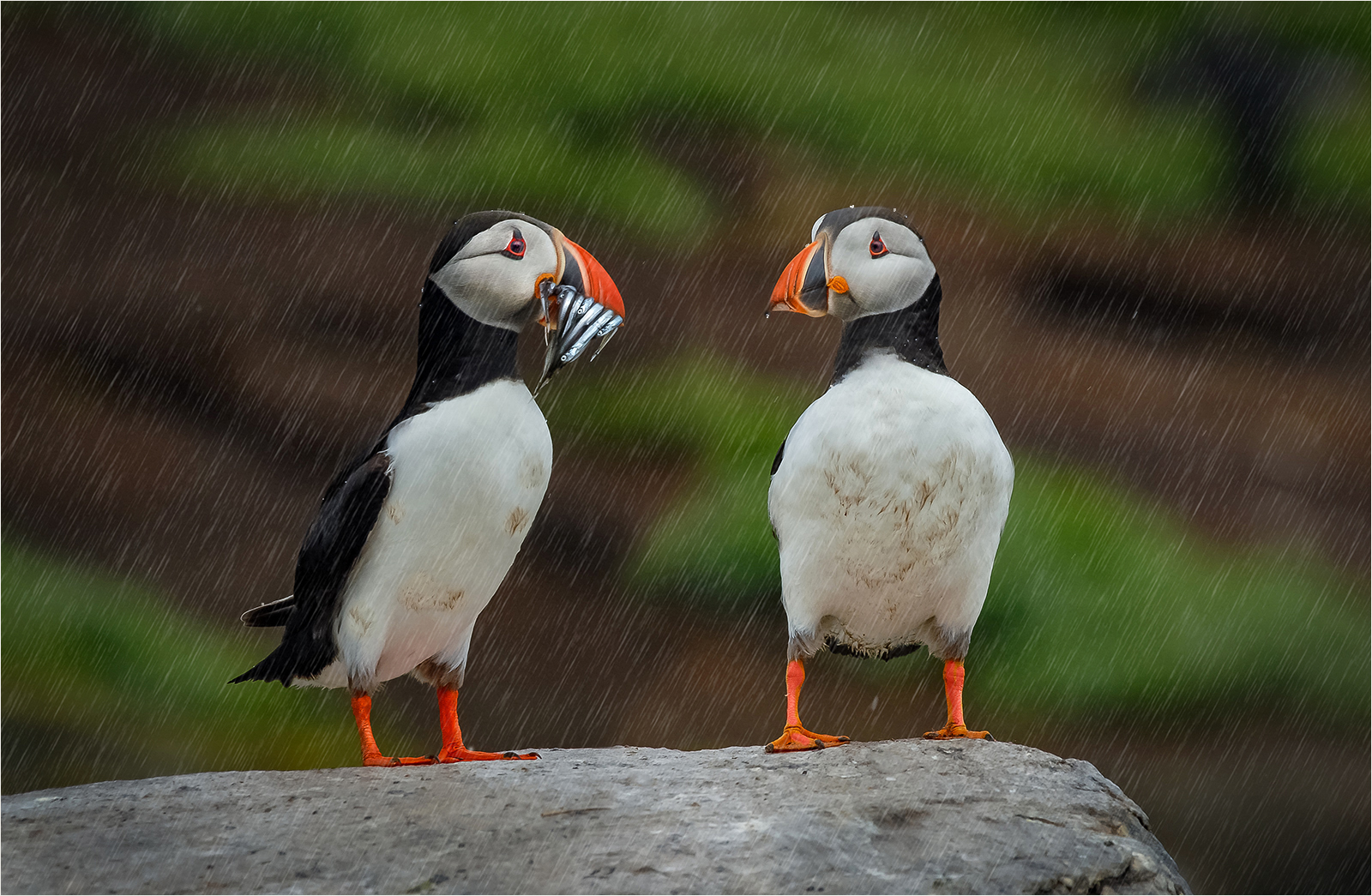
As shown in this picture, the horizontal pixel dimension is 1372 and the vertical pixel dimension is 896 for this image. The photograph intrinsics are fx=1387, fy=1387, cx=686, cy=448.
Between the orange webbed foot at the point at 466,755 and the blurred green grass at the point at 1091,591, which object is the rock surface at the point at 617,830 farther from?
the blurred green grass at the point at 1091,591

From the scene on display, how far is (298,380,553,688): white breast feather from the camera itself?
298cm

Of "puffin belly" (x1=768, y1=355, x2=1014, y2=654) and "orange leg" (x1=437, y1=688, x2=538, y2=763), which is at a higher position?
"puffin belly" (x1=768, y1=355, x2=1014, y2=654)

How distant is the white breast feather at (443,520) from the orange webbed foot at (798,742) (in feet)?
2.40

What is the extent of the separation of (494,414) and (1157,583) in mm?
3211

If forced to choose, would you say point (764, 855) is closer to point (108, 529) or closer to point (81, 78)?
point (108, 529)

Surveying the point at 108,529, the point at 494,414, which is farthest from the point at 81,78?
the point at 494,414

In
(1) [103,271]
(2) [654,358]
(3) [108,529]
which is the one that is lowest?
(3) [108,529]

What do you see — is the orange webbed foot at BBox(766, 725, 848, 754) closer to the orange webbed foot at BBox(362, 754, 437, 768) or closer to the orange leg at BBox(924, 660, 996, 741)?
the orange leg at BBox(924, 660, 996, 741)

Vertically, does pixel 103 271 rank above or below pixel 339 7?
below

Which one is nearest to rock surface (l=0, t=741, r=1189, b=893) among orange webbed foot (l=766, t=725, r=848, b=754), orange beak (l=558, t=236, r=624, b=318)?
orange webbed foot (l=766, t=725, r=848, b=754)

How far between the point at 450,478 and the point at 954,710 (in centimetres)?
125

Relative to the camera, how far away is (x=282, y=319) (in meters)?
6.17

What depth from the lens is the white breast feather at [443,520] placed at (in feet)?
9.77

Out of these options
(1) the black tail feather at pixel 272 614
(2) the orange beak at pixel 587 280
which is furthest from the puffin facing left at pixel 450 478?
(1) the black tail feather at pixel 272 614
